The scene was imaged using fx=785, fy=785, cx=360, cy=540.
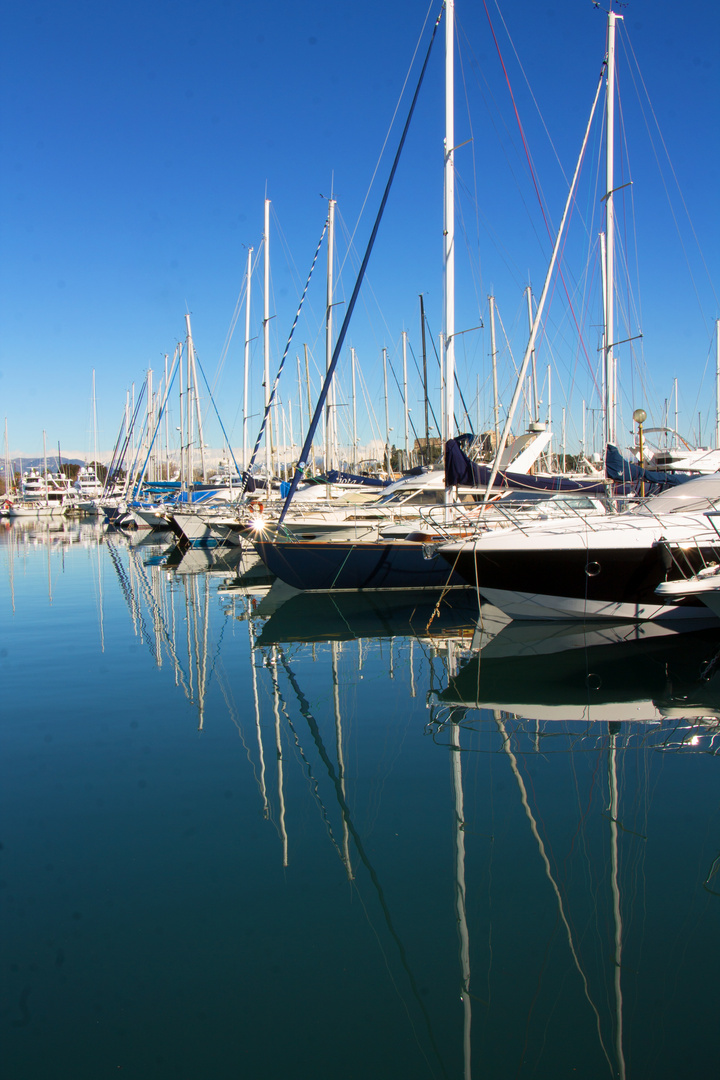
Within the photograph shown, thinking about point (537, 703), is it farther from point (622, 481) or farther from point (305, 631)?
point (622, 481)

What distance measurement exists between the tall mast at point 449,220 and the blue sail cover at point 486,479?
2.27ft

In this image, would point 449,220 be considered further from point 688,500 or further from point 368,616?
point 368,616

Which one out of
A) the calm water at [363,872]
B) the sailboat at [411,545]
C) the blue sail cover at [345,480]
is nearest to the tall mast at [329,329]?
the blue sail cover at [345,480]

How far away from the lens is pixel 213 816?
622 centimetres

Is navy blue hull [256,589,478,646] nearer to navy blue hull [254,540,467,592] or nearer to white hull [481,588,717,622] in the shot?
navy blue hull [254,540,467,592]

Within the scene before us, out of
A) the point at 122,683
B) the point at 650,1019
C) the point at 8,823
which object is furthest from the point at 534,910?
the point at 122,683

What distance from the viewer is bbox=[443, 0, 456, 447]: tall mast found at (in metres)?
15.8

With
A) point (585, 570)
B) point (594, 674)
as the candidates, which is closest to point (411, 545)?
point (585, 570)

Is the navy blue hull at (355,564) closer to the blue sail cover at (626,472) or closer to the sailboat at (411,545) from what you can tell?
the sailboat at (411,545)

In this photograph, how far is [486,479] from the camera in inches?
626

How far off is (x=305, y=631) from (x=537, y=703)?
19.8ft

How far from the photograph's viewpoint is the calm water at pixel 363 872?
3.72m

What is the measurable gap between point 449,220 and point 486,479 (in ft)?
17.5

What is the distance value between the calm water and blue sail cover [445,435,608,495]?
5.41 m
